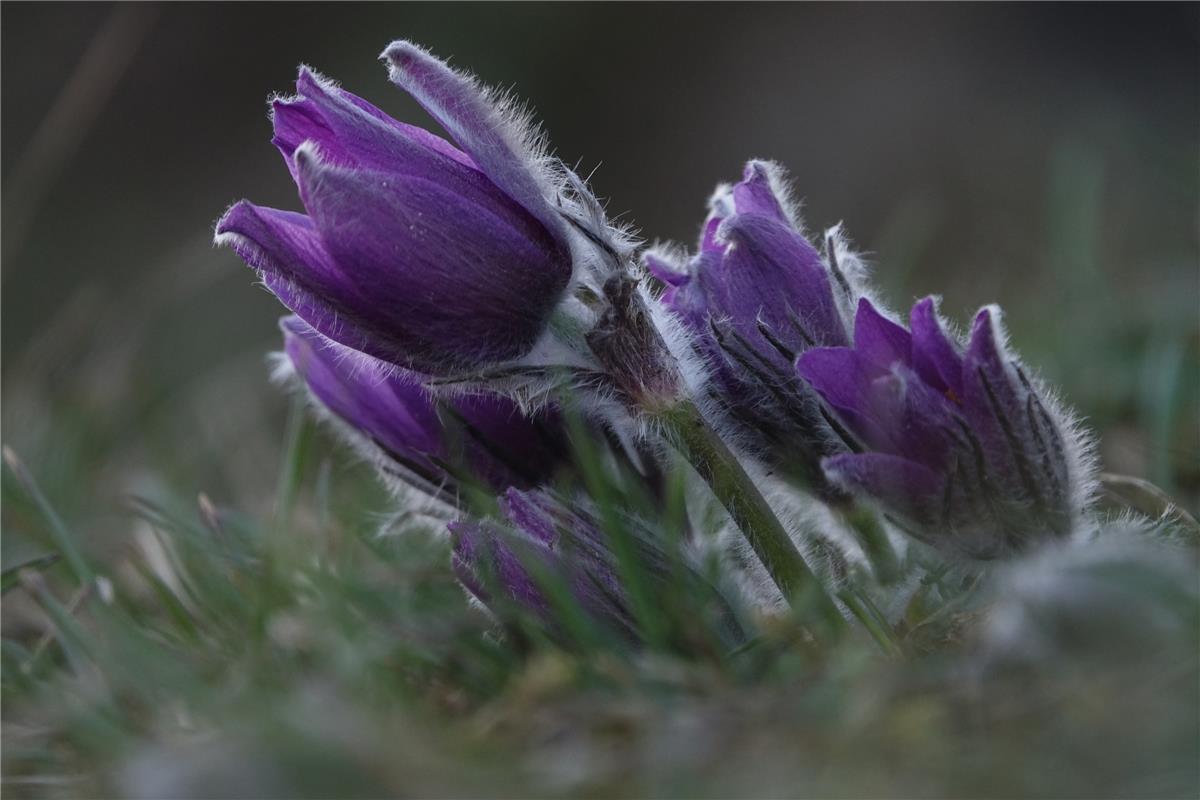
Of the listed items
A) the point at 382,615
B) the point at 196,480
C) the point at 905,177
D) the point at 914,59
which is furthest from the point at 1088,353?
the point at 914,59

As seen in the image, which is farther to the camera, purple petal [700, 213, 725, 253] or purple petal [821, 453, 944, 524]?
purple petal [700, 213, 725, 253]

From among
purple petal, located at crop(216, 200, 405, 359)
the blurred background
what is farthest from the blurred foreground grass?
the blurred background

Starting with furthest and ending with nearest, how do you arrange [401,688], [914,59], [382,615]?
[914,59] → [382,615] → [401,688]

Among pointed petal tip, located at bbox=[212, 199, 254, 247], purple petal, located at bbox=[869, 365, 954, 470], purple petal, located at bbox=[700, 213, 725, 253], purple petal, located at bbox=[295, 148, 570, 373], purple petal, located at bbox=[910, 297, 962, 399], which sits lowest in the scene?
purple petal, located at bbox=[869, 365, 954, 470]

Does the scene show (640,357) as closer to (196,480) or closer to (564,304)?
(564,304)

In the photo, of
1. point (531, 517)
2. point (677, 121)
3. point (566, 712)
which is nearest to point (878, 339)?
point (531, 517)

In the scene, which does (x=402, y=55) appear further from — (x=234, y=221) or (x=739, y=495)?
(x=739, y=495)

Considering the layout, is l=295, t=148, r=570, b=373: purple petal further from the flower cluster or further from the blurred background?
the blurred background

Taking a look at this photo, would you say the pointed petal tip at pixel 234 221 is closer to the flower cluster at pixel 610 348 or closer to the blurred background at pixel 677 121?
the flower cluster at pixel 610 348
